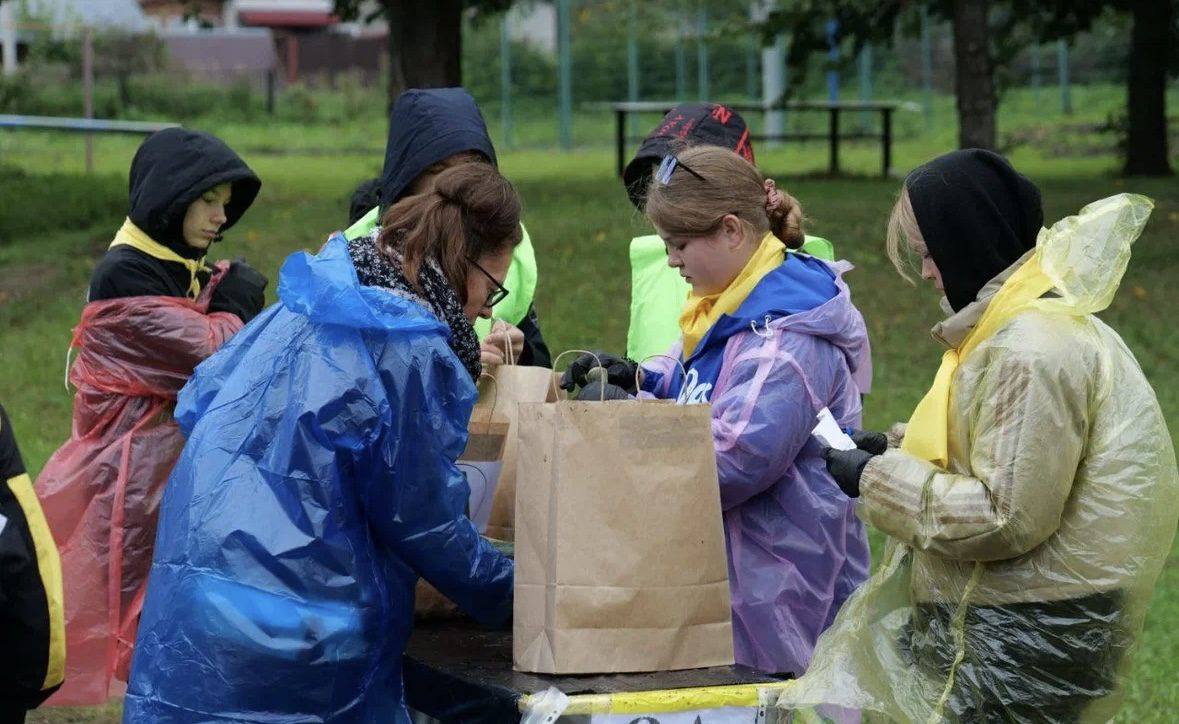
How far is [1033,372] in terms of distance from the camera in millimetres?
2604

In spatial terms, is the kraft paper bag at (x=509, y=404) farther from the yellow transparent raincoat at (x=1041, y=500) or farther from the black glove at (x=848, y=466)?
the yellow transparent raincoat at (x=1041, y=500)

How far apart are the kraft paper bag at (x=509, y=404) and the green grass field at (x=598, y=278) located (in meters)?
0.72

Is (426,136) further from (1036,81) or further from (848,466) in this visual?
(1036,81)

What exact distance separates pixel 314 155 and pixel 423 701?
66.3ft

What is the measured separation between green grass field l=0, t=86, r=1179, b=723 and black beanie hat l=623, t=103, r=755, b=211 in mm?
222

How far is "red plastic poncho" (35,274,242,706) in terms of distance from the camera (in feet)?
14.8

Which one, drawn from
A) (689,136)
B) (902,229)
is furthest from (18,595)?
(689,136)

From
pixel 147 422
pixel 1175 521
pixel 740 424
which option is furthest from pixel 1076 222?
pixel 147 422

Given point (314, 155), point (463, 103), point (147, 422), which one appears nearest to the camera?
point (463, 103)

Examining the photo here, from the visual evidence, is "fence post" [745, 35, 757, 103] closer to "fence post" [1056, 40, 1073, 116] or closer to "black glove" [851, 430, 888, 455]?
"fence post" [1056, 40, 1073, 116]

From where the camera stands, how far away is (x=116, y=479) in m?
4.53

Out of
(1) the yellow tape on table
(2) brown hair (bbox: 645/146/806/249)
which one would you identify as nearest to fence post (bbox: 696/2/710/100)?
(2) brown hair (bbox: 645/146/806/249)

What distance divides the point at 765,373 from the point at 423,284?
2.37ft

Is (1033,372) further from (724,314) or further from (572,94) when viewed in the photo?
(572,94)
